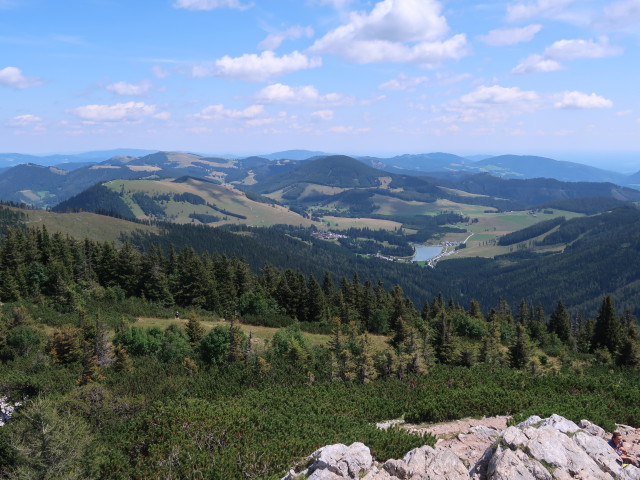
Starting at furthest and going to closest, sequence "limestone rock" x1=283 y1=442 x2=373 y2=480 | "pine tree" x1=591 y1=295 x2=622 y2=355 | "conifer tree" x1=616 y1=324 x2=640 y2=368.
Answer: "pine tree" x1=591 y1=295 x2=622 y2=355 → "conifer tree" x1=616 y1=324 x2=640 y2=368 → "limestone rock" x1=283 y1=442 x2=373 y2=480

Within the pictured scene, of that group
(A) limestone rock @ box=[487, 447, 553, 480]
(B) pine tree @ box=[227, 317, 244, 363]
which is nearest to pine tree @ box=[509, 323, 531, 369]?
(B) pine tree @ box=[227, 317, 244, 363]

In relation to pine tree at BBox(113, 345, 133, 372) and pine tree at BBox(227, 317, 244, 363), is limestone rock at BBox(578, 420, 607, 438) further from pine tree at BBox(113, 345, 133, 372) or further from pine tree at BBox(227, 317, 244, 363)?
pine tree at BBox(113, 345, 133, 372)

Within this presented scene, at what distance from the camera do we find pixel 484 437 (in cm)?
3158

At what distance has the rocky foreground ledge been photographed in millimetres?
24359

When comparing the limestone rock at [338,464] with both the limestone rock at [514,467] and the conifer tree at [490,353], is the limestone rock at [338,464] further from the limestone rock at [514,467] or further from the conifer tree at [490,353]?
the conifer tree at [490,353]

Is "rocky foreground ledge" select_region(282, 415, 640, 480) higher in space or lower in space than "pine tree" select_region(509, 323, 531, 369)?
higher

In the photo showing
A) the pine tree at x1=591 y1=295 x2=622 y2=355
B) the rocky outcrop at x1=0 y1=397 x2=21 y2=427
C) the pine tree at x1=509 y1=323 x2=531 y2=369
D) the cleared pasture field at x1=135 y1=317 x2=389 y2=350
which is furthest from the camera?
the pine tree at x1=591 y1=295 x2=622 y2=355

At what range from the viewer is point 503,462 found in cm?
2412

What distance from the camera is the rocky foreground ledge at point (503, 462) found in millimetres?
24359

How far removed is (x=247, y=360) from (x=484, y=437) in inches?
1601

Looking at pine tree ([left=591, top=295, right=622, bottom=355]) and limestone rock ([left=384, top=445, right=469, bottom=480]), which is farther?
pine tree ([left=591, top=295, right=622, bottom=355])

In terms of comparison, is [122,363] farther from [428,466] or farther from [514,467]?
[514,467]

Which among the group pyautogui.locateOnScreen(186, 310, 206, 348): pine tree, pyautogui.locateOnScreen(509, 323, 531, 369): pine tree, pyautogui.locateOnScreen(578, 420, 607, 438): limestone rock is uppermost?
pyautogui.locateOnScreen(578, 420, 607, 438): limestone rock

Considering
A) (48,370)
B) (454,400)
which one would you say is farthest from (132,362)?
(454,400)
